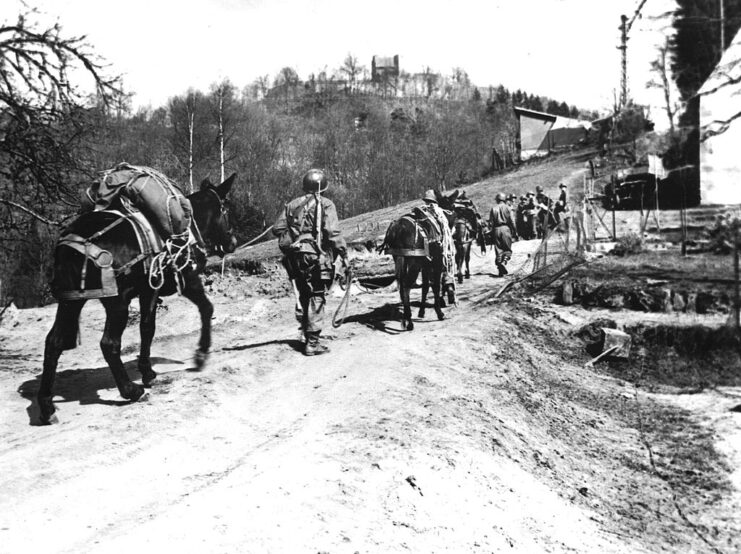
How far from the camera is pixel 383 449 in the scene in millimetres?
5371

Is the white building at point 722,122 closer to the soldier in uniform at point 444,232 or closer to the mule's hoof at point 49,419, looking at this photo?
the soldier in uniform at point 444,232

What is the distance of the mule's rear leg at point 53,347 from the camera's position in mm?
6262

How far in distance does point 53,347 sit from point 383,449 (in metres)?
3.42

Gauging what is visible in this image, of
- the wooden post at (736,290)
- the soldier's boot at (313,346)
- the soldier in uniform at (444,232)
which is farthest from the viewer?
the soldier in uniform at (444,232)

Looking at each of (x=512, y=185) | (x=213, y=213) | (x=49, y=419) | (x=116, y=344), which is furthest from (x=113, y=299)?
(x=512, y=185)

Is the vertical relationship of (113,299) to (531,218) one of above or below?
below

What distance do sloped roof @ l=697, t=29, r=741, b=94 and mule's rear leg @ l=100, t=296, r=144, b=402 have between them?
29.9 ft

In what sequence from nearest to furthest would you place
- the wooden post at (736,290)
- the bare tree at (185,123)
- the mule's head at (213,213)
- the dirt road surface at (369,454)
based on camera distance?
the dirt road surface at (369,454) → the wooden post at (736,290) → the mule's head at (213,213) → the bare tree at (185,123)

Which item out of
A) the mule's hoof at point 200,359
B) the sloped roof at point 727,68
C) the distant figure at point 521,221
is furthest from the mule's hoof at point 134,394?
the distant figure at point 521,221

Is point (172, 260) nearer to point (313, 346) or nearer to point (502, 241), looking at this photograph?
point (313, 346)

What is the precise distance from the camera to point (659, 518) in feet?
19.7

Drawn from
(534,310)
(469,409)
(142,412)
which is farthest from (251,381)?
(534,310)

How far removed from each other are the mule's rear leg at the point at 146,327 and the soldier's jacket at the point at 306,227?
2136 millimetres

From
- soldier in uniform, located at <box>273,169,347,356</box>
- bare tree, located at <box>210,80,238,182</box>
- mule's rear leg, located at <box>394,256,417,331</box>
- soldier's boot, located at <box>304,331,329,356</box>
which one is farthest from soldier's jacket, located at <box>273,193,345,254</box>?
bare tree, located at <box>210,80,238,182</box>
